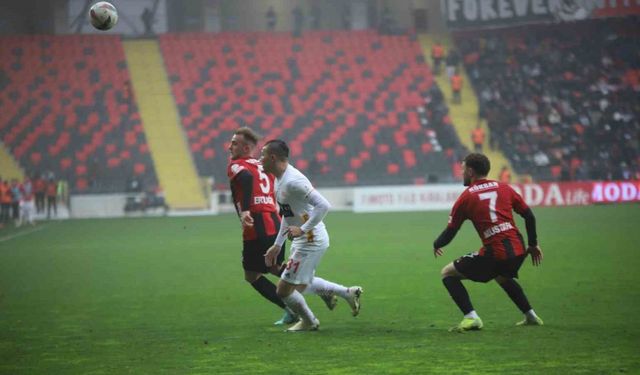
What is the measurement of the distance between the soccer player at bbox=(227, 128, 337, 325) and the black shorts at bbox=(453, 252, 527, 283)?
1.54 m

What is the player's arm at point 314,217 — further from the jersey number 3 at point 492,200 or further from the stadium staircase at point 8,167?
the stadium staircase at point 8,167

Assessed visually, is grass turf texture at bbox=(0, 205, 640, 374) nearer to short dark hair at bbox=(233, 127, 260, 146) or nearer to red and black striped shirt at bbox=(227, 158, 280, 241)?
red and black striped shirt at bbox=(227, 158, 280, 241)

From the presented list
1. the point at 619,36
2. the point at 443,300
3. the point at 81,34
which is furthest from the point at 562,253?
the point at 81,34

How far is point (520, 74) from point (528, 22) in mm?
2485

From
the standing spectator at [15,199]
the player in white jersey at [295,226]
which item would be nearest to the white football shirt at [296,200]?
the player in white jersey at [295,226]

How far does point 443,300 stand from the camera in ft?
40.5

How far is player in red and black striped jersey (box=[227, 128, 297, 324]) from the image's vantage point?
10.2m

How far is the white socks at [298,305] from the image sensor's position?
974 cm

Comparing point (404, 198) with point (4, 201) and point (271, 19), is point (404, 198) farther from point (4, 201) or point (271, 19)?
point (271, 19)

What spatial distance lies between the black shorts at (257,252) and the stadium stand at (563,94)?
97.5 ft

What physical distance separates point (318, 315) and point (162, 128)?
115ft

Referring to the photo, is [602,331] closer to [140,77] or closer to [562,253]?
[562,253]

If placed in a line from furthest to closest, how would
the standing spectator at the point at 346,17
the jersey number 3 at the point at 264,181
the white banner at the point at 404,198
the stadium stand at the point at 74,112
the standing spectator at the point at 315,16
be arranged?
the standing spectator at the point at 346,17, the standing spectator at the point at 315,16, the stadium stand at the point at 74,112, the white banner at the point at 404,198, the jersey number 3 at the point at 264,181

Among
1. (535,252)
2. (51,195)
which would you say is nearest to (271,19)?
(51,195)
